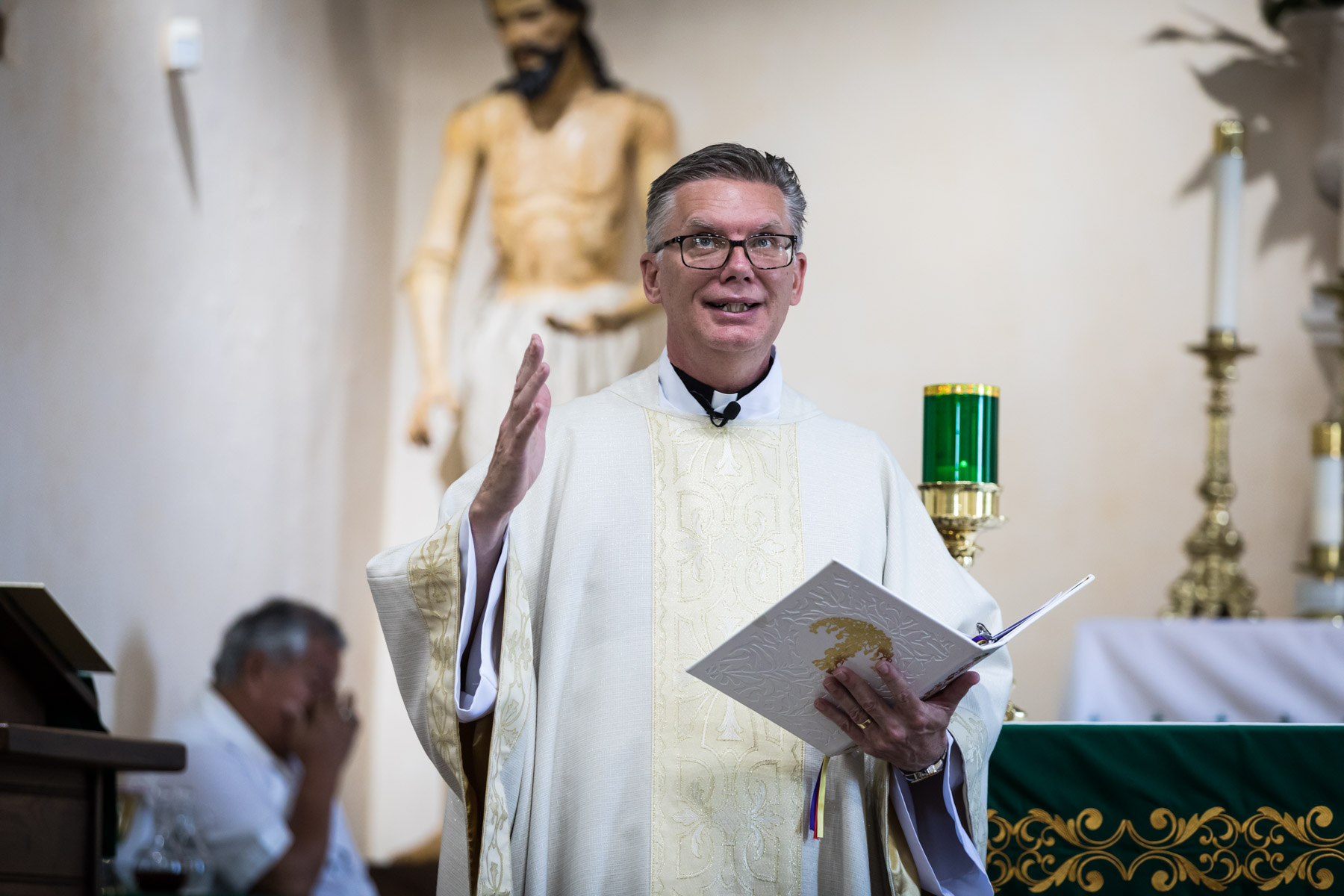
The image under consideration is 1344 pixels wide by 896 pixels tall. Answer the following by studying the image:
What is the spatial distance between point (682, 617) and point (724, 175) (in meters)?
0.73

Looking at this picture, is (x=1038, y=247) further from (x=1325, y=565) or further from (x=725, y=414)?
(x=725, y=414)

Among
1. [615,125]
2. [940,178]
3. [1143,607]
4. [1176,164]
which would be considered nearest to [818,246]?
[940,178]

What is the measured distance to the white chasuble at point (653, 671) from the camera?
6.86 feet

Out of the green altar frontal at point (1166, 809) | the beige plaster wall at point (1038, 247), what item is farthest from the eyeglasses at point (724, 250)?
the beige plaster wall at point (1038, 247)

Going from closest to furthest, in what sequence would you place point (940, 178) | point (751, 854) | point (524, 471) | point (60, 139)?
point (524, 471)
point (751, 854)
point (60, 139)
point (940, 178)

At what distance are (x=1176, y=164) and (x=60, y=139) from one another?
4048mm

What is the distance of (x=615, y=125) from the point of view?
5922 mm

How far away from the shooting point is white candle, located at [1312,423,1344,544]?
3992 mm

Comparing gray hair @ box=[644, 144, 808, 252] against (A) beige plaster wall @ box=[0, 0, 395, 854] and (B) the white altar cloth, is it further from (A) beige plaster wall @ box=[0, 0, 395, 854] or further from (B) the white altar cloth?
(A) beige plaster wall @ box=[0, 0, 395, 854]

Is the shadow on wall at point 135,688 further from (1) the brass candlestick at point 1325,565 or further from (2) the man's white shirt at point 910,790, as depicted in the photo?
(1) the brass candlestick at point 1325,565

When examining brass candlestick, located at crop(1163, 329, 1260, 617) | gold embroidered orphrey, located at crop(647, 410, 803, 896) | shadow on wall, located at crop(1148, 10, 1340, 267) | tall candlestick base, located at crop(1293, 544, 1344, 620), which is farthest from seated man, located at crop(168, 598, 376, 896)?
shadow on wall, located at crop(1148, 10, 1340, 267)

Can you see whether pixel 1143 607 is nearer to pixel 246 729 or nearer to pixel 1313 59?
pixel 1313 59

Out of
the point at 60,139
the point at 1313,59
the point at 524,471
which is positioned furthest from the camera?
the point at 1313,59

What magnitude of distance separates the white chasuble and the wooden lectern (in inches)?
21.0
